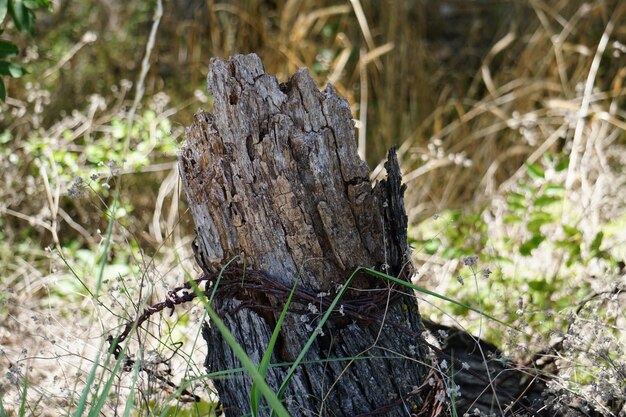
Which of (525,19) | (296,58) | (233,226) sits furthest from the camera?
(525,19)

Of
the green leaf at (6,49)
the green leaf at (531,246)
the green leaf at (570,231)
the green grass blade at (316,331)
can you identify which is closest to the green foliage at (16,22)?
the green leaf at (6,49)

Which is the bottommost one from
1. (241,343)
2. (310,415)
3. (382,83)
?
(310,415)

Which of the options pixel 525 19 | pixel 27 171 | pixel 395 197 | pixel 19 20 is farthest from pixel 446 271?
pixel 525 19

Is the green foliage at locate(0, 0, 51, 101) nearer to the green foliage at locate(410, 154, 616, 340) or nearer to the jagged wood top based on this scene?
the jagged wood top

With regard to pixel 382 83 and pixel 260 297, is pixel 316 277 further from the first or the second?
pixel 382 83

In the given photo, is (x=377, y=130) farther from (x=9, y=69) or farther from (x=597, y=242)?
(x=9, y=69)
